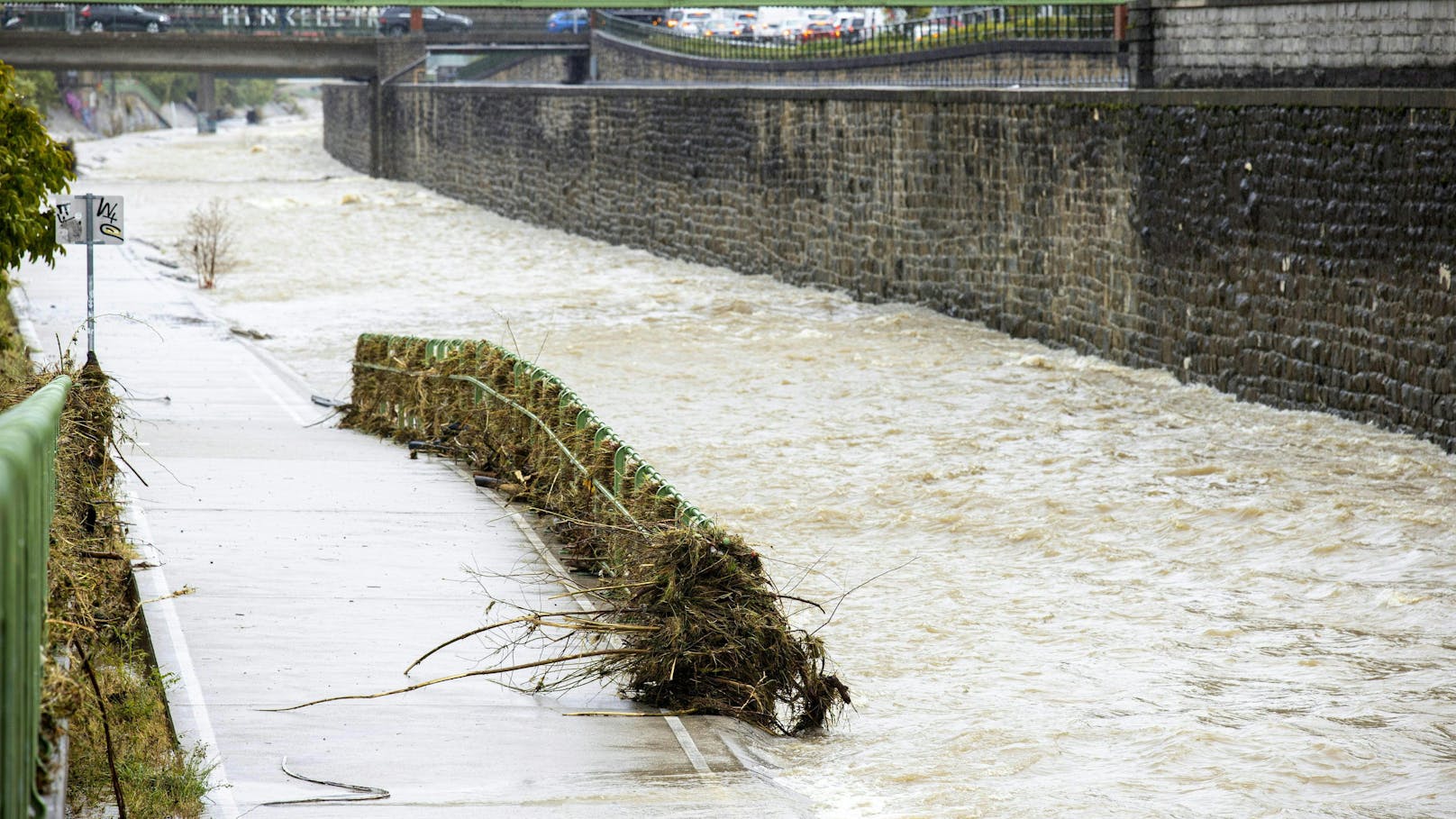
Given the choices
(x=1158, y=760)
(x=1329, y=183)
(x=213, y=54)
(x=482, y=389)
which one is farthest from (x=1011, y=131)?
(x=213, y=54)

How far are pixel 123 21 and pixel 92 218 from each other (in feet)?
164

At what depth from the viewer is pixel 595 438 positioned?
494 inches

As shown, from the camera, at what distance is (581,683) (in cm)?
934

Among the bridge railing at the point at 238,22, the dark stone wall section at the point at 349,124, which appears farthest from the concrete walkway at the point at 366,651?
the dark stone wall section at the point at 349,124

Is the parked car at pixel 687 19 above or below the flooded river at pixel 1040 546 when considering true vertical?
above

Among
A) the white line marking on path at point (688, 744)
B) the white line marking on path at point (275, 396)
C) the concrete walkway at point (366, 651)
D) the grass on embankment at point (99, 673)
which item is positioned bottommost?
the white line marking on path at point (275, 396)

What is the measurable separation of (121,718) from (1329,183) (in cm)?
1454

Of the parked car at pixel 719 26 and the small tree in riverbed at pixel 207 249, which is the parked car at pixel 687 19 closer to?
the parked car at pixel 719 26

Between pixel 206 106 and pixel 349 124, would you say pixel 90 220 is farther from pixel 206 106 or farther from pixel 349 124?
pixel 206 106

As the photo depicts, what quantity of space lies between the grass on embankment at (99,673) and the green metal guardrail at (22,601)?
223 millimetres

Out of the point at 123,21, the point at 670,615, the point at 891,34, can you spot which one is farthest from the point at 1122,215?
the point at 123,21

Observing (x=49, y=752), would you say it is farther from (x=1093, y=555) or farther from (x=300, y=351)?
(x=300, y=351)

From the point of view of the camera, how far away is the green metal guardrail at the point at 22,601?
446cm

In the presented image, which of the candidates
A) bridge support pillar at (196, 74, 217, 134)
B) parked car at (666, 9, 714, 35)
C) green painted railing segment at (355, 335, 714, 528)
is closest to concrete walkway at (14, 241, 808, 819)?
green painted railing segment at (355, 335, 714, 528)
